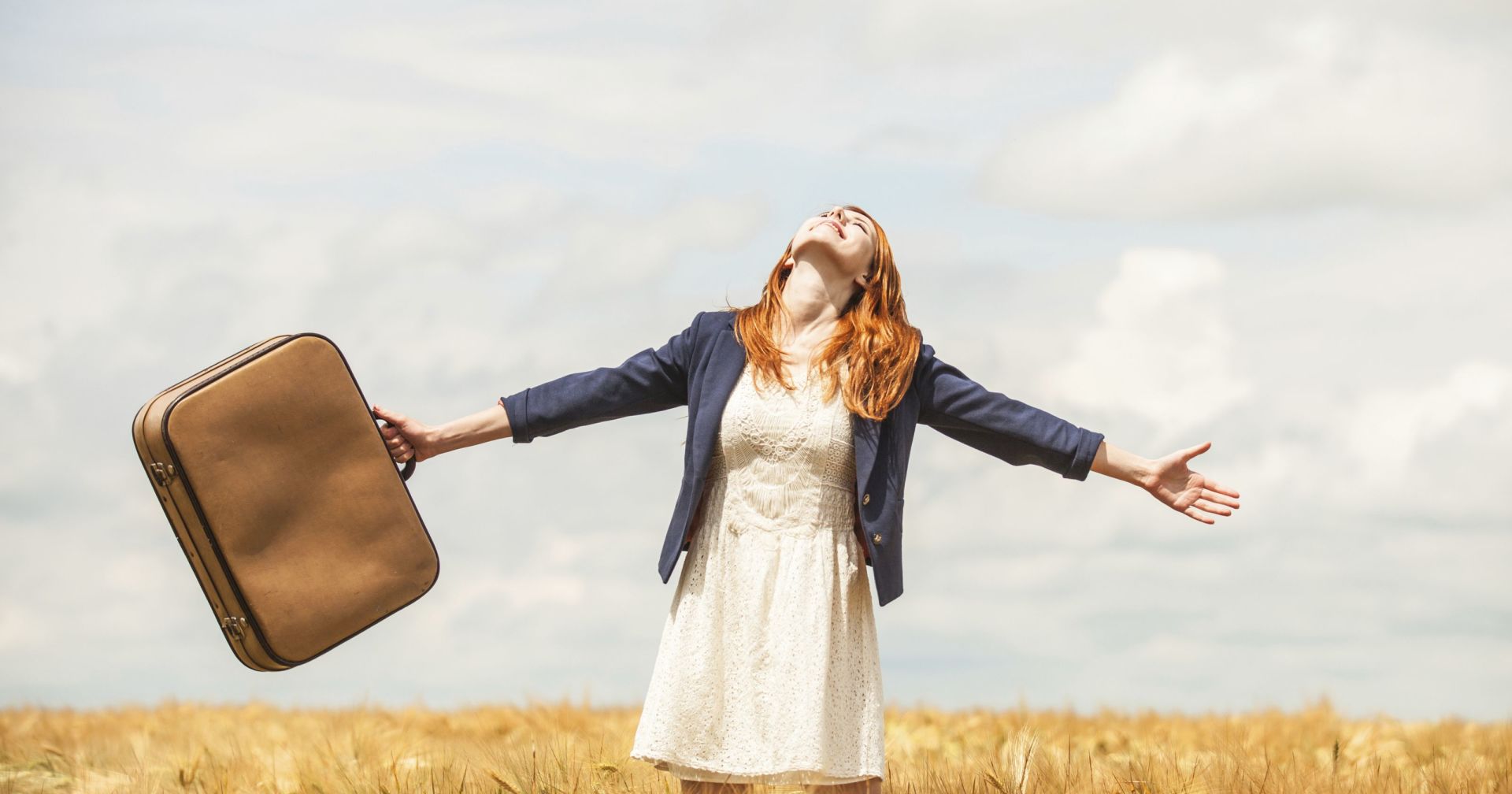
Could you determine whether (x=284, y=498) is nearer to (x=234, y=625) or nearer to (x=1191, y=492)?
(x=234, y=625)

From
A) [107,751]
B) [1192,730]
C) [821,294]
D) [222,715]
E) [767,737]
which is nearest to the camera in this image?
[767,737]

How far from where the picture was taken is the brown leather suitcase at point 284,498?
15.1ft

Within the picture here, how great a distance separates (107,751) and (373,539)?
3.27 meters

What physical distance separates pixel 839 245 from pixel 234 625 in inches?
94.6

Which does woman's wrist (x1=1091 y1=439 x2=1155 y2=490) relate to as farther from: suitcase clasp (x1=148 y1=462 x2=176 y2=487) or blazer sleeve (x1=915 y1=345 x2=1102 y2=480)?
suitcase clasp (x1=148 y1=462 x2=176 y2=487)

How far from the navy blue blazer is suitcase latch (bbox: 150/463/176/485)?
111 cm

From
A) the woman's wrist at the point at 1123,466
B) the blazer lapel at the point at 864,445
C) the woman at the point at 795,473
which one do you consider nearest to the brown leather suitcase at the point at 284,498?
the woman at the point at 795,473

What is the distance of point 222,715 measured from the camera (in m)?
8.91

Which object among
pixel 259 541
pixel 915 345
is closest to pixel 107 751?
pixel 259 541

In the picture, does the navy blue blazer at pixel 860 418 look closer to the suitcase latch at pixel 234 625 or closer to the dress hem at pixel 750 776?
the dress hem at pixel 750 776

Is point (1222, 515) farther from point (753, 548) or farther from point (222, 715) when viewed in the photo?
point (222, 715)

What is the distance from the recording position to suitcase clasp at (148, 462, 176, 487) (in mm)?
4578

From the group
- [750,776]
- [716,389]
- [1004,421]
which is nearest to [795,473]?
[716,389]

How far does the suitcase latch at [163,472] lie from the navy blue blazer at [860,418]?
1.11 meters
